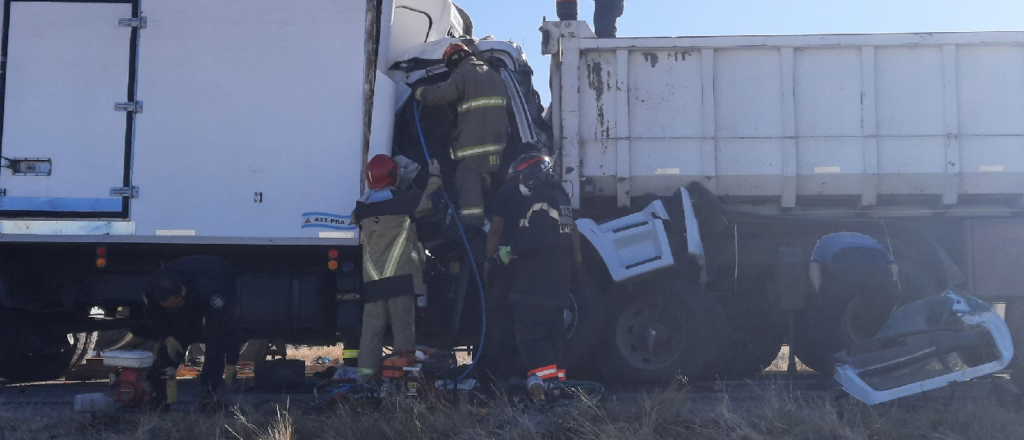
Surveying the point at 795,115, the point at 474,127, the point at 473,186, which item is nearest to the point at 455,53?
the point at 474,127

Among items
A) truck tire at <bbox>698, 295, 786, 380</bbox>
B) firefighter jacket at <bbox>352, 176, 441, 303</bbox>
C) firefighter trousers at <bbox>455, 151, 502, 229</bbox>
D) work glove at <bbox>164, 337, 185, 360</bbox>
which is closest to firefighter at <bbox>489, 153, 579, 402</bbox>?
firefighter trousers at <bbox>455, 151, 502, 229</bbox>

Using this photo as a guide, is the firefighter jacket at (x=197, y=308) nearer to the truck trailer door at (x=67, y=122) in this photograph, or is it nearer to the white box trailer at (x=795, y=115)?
the truck trailer door at (x=67, y=122)

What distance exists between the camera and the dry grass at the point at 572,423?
470 cm

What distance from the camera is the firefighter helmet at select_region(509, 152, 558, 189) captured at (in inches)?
242

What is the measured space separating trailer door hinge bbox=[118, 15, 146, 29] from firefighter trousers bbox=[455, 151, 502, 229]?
8.52 feet

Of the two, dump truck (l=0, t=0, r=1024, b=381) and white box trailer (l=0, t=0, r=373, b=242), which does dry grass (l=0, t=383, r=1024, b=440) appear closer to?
dump truck (l=0, t=0, r=1024, b=381)

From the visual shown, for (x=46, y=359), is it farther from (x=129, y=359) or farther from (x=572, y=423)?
(x=572, y=423)

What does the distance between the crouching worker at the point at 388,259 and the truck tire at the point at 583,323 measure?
1.21 m

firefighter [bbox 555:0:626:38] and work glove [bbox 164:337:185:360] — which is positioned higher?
firefighter [bbox 555:0:626:38]

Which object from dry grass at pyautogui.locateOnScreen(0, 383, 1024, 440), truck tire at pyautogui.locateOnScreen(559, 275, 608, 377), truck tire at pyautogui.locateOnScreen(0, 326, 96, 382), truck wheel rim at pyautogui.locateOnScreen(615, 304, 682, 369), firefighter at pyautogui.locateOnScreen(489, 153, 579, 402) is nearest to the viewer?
dry grass at pyautogui.locateOnScreen(0, 383, 1024, 440)

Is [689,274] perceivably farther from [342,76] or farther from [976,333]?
[342,76]

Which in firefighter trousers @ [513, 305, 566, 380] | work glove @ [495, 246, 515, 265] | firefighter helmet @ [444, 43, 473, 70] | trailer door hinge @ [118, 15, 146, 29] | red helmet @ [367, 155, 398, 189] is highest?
trailer door hinge @ [118, 15, 146, 29]

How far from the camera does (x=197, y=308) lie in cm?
601

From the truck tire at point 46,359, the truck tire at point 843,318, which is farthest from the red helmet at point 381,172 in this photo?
the truck tire at point 46,359
